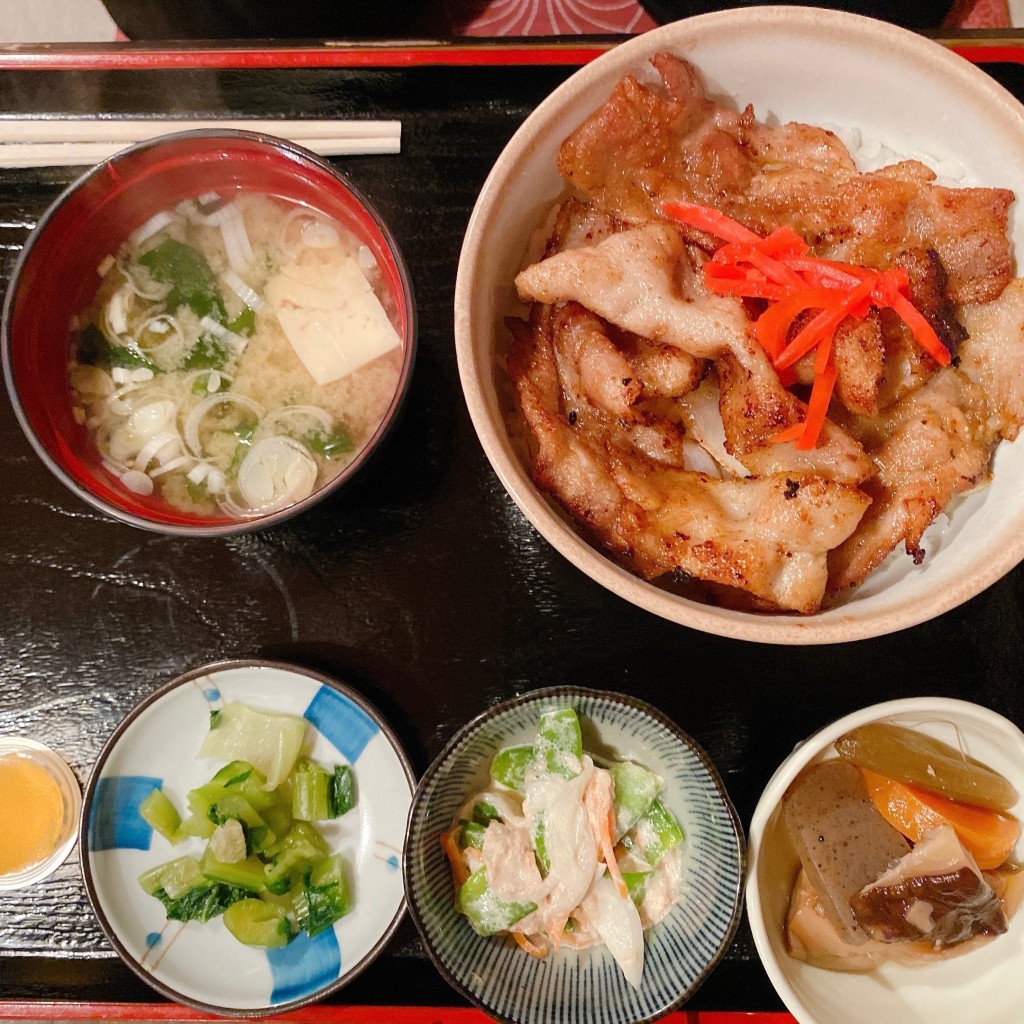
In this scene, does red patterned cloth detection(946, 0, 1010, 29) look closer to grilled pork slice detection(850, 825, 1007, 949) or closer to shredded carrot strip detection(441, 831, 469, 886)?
grilled pork slice detection(850, 825, 1007, 949)

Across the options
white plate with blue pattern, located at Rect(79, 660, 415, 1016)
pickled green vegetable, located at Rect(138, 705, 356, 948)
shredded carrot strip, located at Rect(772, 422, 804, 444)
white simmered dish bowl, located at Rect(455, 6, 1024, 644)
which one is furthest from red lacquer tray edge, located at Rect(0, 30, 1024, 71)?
pickled green vegetable, located at Rect(138, 705, 356, 948)

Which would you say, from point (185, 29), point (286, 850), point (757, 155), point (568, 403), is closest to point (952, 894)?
point (568, 403)

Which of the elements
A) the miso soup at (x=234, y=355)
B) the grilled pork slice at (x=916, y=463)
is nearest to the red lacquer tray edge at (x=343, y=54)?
the miso soup at (x=234, y=355)

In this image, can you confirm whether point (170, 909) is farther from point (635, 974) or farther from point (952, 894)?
point (952, 894)

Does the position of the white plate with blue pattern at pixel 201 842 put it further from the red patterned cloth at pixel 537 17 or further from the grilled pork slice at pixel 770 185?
the red patterned cloth at pixel 537 17

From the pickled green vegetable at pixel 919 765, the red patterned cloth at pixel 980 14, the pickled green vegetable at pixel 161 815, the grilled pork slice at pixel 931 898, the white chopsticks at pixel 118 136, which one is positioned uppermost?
the red patterned cloth at pixel 980 14

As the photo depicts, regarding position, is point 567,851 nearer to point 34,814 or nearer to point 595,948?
point 595,948
